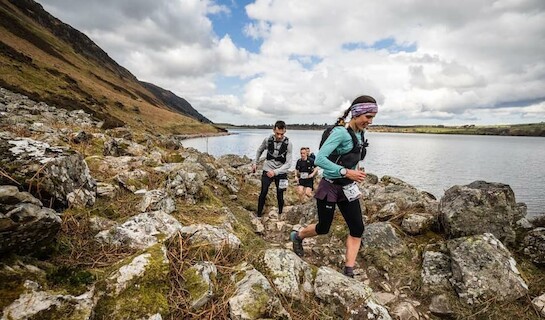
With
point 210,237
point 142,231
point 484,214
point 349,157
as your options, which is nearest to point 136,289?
point 142,231

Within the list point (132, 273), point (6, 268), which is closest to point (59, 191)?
point (6, 268)

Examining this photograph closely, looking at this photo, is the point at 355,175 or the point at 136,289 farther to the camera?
the point at 355,175

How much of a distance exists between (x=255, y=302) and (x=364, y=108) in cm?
346

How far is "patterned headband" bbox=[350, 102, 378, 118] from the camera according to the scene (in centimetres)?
493

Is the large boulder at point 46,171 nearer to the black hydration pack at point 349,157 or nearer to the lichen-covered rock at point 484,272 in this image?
the black hydration pack at point 349,157

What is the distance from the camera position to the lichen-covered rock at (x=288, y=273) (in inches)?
154

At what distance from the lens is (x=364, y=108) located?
4945 mm

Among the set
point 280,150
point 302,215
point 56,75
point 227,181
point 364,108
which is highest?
point 56,75

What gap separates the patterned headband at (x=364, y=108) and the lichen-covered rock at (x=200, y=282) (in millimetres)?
3351

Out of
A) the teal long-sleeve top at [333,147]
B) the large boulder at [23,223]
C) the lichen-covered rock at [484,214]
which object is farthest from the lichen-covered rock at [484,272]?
the large boulder at [23,223]

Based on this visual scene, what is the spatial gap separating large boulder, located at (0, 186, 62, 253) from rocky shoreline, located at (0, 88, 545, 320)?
1 cm

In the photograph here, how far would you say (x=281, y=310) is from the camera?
342 centimetres

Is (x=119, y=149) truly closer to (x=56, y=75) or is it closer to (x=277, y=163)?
(x=277, y=163)

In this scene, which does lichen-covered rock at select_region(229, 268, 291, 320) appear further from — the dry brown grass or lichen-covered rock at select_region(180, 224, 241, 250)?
the dry brown grass
